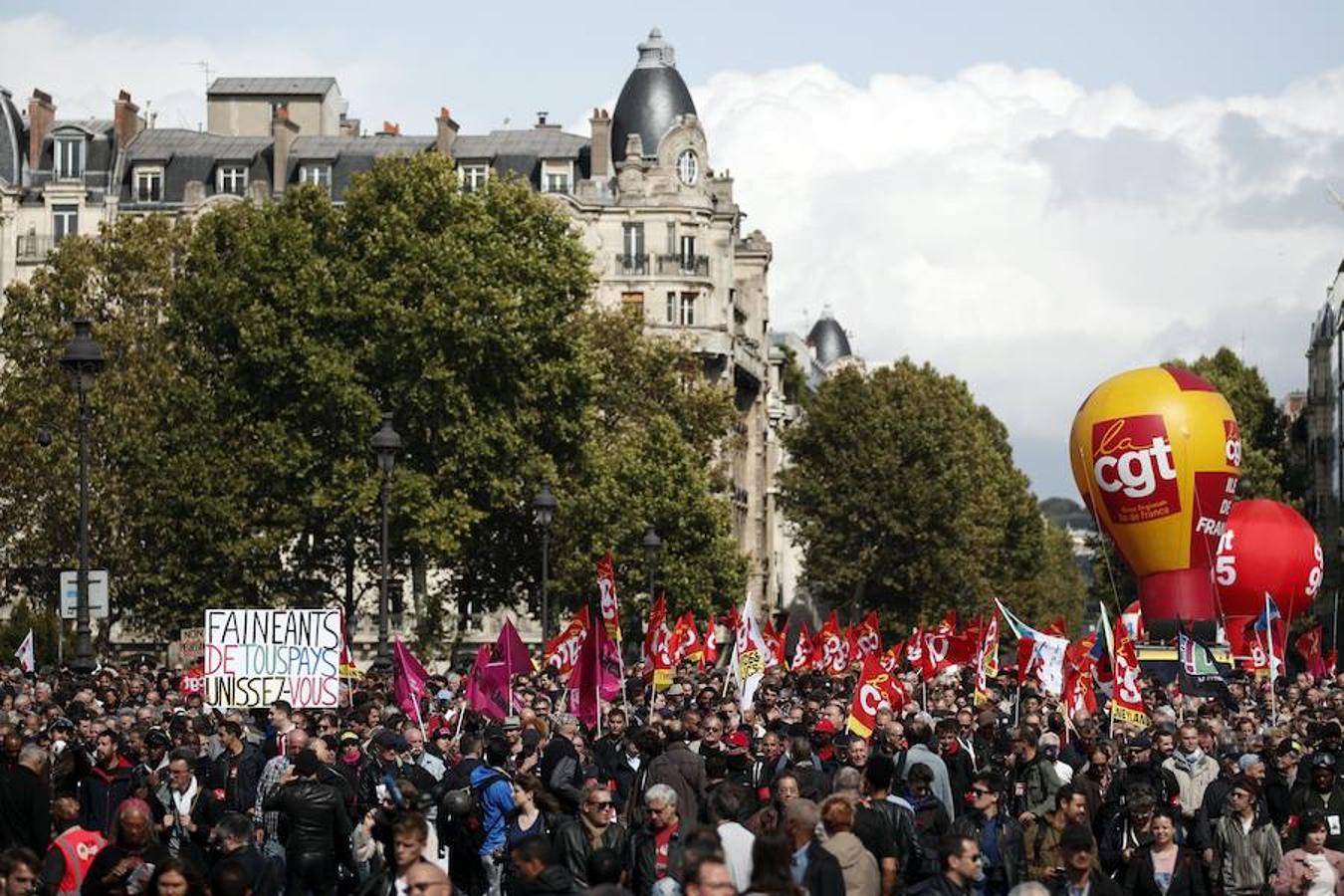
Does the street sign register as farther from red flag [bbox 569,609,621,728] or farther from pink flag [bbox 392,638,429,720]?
red flag [bbox 569,609,621,728]

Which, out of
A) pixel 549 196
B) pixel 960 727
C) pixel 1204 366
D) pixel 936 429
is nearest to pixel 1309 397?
pixel 1204 366

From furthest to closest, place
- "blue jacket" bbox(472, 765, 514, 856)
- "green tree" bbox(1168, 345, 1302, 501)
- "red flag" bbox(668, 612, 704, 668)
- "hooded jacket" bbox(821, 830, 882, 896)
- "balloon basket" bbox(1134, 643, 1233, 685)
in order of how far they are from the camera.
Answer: "green tree" bbox(1168, 345, 1302, 501)
"balloon basket" bbox(1134, 643, 1233, 685)
"red flag" bbox(668, 612, 704, 668)
"blue jacket" bbox(472, 765, 514, 856)
"hooded jacket" bbox(821, 830, 882, 896)

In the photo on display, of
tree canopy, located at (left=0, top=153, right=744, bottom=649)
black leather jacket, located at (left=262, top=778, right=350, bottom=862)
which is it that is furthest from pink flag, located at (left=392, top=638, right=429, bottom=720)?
tree canopy, located at (left=0, top=153, right=744, bottom=649)

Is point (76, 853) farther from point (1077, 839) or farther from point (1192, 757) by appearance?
point (1192, 757)

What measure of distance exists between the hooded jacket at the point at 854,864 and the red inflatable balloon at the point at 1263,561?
5521 centimetres

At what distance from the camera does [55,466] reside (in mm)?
67000

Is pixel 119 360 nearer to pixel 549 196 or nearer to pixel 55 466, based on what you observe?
pixel 55 466

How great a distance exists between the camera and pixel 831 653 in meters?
46.6

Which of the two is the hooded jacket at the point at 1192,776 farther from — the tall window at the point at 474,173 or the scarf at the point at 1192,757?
the tall window at the point at 474,173

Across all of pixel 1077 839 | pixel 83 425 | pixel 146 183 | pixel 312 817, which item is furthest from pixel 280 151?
pixel 1077 839

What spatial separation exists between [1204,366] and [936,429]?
19284 millimetres

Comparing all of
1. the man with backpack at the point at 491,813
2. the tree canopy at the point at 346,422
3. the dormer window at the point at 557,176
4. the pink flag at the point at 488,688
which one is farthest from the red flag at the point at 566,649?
the dormer window at the point at 557,176

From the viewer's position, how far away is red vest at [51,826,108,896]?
614 inches

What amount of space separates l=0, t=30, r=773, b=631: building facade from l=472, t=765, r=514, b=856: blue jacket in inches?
2600
